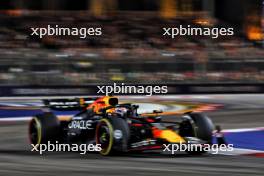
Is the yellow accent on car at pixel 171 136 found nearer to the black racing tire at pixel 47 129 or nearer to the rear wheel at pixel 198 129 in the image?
the rear wheel at pixel 198 129

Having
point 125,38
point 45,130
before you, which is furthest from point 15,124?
point 125,38

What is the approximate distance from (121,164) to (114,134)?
0.70 meters

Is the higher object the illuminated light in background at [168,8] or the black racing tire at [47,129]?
the illuminated light in background at [168,8]

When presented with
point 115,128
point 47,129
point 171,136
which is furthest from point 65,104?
point 171,136

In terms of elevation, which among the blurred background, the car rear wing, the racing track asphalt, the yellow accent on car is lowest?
the racing track asphalt

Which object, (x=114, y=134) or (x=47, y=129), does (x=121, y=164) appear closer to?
(x=114, y=134)

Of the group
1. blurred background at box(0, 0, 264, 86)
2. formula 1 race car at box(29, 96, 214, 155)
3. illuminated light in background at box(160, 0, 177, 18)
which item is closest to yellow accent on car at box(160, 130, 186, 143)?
formula 1 race car at box(29, 96, 214, 155)

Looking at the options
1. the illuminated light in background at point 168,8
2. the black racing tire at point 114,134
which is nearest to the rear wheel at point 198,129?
the black racing tire at point 114,134

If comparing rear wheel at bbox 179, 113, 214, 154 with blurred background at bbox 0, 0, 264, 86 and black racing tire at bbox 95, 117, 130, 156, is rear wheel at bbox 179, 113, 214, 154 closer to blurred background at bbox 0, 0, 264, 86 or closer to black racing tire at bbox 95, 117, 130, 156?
black racing tire at bbox 95, 117, 130, 156

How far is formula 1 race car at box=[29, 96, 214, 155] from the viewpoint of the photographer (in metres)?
9.55

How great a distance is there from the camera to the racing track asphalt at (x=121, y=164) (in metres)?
8.20

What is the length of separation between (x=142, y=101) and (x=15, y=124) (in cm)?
581

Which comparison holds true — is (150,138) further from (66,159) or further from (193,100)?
(193,100)

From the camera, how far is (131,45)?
27.8 m
